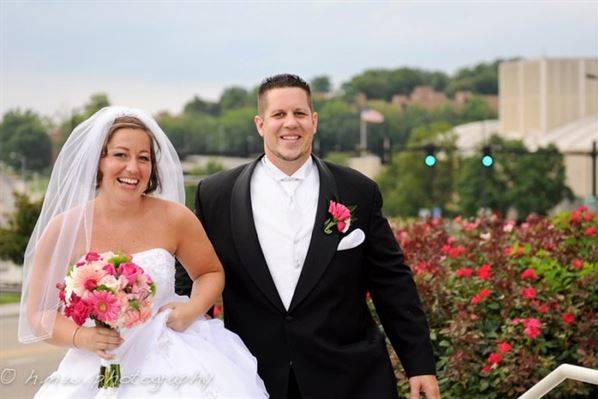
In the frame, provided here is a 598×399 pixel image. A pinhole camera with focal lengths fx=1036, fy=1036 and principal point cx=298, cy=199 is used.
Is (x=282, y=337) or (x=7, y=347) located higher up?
(x=282, y=337)

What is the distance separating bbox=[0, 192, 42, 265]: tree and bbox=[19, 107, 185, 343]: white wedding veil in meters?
35.5

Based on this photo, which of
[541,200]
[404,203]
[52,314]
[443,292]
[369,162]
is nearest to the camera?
[52,314]

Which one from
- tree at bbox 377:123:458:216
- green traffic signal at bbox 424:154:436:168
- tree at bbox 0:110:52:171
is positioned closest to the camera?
green traffic signal at bbox 424:154:436:168

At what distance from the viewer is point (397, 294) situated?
4816 mm

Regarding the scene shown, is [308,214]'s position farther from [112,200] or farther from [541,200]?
[541,200]

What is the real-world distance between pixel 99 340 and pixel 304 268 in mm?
1023

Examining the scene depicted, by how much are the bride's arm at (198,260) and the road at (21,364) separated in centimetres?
90

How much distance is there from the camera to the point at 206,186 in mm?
4820

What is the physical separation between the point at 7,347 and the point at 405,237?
46.8 feet

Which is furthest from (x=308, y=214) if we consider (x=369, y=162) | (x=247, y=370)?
(x=369, y=162)

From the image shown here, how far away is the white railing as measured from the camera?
468cm

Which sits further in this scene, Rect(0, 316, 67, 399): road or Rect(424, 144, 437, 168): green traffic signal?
Rect(424, 144, 437, 168): green traffic signal

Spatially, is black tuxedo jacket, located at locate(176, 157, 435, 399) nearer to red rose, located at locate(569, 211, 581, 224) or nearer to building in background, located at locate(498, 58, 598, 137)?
red rose, located at locate(569, 211, 581, 224)

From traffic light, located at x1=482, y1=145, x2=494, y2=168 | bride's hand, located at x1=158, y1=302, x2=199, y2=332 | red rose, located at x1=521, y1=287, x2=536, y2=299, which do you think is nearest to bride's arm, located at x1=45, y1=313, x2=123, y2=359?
bride's hand, located at x1=158, y1=302, x2=199, y2=332
